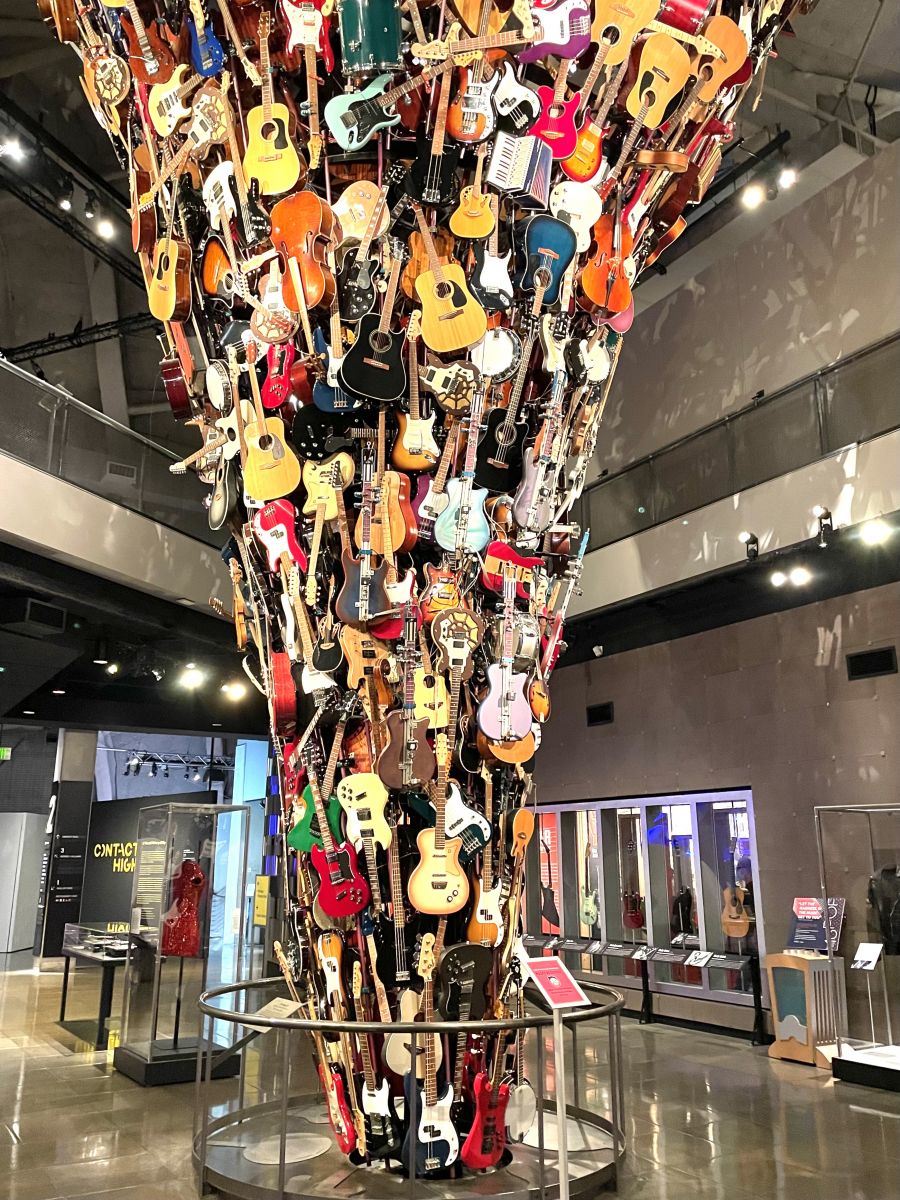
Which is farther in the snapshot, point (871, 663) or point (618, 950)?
point (618, 950)

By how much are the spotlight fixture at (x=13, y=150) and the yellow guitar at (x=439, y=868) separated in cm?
781

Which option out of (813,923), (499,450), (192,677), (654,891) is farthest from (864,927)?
(192,677)

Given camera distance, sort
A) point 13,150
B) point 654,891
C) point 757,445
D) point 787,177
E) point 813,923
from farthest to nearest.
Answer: point 654,891 → point 13,150 → point 787,177 → point 757,445 → point 813,923

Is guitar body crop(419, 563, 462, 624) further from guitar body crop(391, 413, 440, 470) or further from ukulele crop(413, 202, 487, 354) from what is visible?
ukulele crop(413, 202, 487, 354)

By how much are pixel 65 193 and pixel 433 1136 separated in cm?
934

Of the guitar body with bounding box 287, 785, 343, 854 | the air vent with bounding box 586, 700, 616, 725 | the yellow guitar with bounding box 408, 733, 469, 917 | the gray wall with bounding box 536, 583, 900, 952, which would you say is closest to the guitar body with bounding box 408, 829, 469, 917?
the yellow guitar with bounding box 408, 733, 469, 917

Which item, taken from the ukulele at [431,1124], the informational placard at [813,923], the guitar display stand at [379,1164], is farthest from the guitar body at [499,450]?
the informational placard at [813,923]

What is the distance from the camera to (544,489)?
14.3 feet

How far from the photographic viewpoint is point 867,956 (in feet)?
22.4

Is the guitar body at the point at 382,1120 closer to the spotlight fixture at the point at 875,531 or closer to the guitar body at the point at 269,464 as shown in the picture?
the guitar body at the point at 269,464

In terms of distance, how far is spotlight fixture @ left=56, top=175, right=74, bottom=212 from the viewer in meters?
9.64

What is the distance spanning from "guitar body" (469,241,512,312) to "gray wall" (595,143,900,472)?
15.7ft

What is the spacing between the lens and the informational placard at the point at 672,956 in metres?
8.47

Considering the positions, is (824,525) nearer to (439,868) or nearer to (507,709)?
(507,709)
